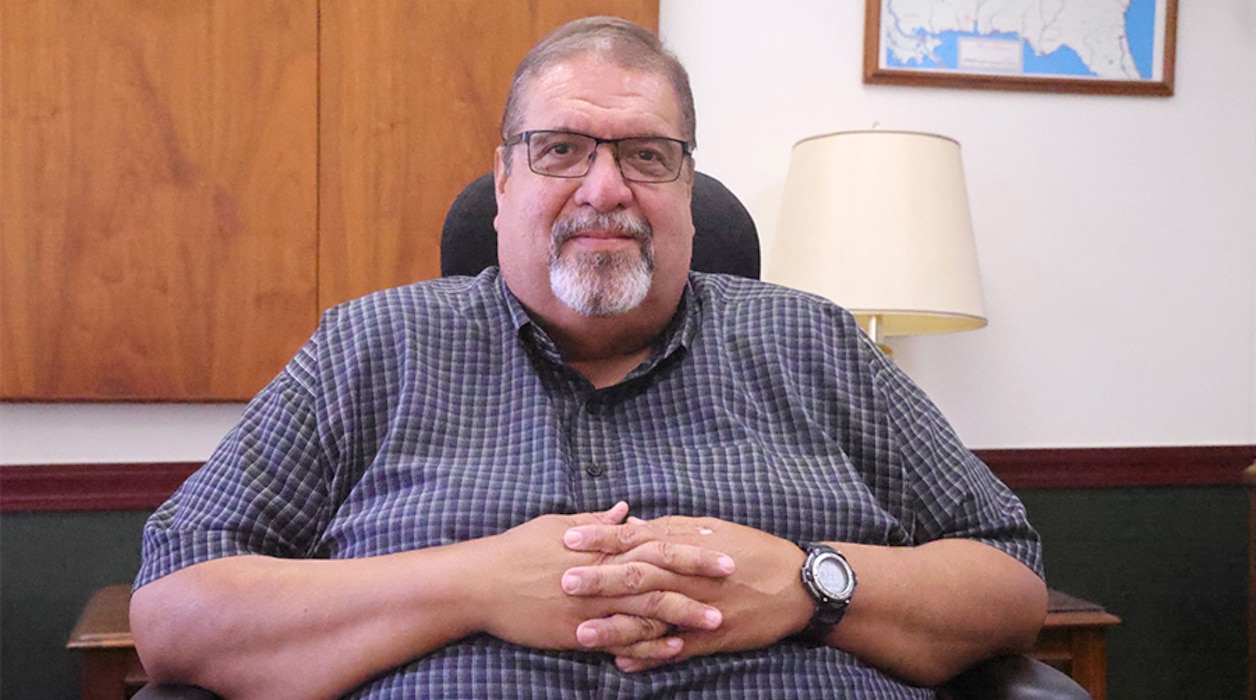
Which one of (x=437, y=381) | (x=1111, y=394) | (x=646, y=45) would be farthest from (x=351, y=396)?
(x=1111, y=394)

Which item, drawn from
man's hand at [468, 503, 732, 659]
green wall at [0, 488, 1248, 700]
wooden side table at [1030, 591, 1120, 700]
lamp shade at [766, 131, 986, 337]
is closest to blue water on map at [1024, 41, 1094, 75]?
lamp shade at [766, 131, 986, 337]

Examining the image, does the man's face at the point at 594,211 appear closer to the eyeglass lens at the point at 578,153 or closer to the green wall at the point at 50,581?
the eyeglass lens at the point at 578,153

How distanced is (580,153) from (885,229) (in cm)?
78

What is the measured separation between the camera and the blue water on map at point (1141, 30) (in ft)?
7.73

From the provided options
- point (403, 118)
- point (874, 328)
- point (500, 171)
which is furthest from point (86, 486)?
point (874, 328)

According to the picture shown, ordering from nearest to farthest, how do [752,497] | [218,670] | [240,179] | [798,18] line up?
1. [218,670]
2. [752,497]
3. [240,179]
4. [798,18]

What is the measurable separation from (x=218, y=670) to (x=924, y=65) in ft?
6.08

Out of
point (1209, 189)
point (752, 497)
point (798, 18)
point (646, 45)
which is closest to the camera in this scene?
point (752, 497)

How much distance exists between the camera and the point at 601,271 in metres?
1.26

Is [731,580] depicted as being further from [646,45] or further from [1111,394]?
[1111,394]

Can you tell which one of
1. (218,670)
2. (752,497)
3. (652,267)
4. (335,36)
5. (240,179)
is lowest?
(218,670)

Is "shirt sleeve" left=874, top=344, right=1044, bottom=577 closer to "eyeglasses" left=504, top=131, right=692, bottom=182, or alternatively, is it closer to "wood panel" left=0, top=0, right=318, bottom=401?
"eyeglasses" left=504, top=131, right=692, bottom=182

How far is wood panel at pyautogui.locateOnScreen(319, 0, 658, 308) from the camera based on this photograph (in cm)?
206

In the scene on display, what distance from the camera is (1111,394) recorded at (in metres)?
2.40
